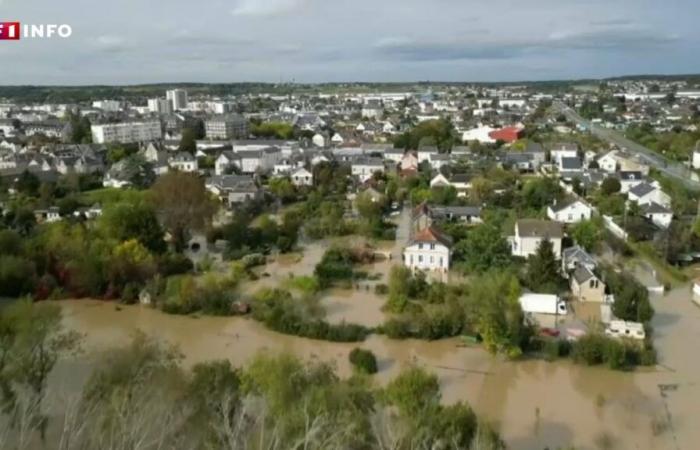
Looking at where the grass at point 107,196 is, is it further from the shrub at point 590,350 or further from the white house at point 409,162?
the shrub at point 590,350

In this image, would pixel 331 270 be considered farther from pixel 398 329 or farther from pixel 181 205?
pixel 181 205

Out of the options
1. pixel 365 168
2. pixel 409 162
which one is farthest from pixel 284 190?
pixel 409 162

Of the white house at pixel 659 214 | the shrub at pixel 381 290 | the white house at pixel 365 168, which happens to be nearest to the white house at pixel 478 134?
the white house at pixel 365 168

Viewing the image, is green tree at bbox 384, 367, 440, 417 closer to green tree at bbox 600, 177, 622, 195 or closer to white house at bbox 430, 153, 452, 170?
green tree at bbox 600, 177, 622, 195

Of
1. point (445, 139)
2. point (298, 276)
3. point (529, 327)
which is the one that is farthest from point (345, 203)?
point (445, 139)

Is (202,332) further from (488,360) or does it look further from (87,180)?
(87,180)
